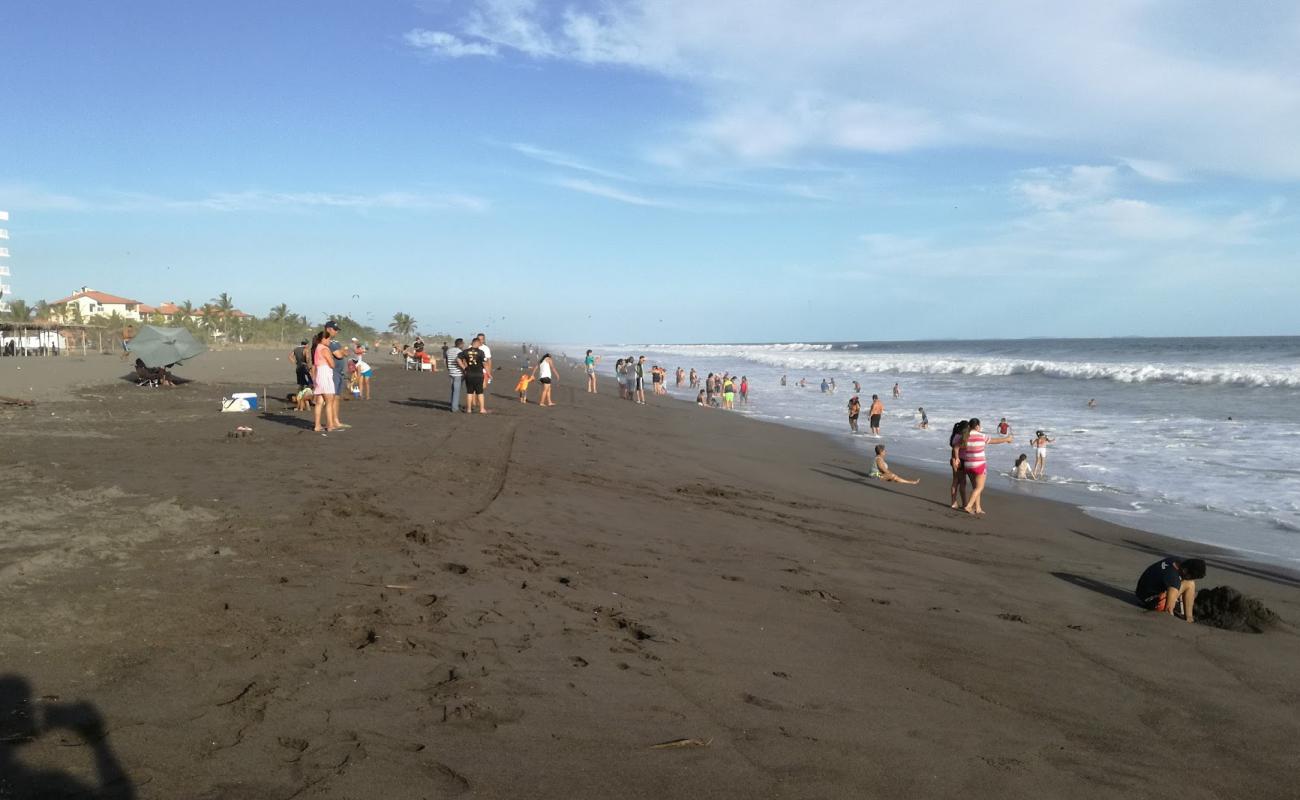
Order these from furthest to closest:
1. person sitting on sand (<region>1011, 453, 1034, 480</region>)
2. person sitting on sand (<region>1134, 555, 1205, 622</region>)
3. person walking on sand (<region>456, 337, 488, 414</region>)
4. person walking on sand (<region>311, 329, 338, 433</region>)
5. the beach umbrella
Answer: the beach umbrella → person walking on sand (<region>456, 337, 488, 414</region>) → person sitting on sand (<region>1011, 453, 1034, 480</region>) → person walking on sand (<region>311, 329, 338, 433</region>) → person sitting on sand (<region>1134, 555, 1205, 622</region>)

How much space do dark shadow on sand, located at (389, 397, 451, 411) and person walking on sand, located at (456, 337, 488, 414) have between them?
42.5 inches

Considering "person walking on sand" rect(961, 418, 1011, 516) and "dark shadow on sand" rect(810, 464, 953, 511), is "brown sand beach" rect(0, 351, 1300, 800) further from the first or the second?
"dark shadow on sand" rect(810, 464, 953, 511)

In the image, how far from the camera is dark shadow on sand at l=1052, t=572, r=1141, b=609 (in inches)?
279

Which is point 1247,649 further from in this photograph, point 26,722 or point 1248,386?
point 1248,386

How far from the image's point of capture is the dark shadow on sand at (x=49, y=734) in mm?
2764

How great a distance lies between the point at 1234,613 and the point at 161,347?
22665 millimetres

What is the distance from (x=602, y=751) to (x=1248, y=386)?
4401 centimetres

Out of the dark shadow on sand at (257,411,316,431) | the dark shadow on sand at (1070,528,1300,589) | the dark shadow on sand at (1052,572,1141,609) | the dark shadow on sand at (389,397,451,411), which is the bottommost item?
the dark shadow on sand at (1052,572,1141,609)

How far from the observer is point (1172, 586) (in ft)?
21.7

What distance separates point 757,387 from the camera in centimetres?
3994

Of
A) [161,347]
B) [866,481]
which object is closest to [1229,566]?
[866,481]

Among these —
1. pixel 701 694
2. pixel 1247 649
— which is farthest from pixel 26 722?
pixel 1247 649

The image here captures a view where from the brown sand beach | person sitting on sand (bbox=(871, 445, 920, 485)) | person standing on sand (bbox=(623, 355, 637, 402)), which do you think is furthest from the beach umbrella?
person sitting on sand (bbox=(871, 445, 920, 485))

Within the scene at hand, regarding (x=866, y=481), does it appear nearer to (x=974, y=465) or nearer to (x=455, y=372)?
(x=974, y=465)
